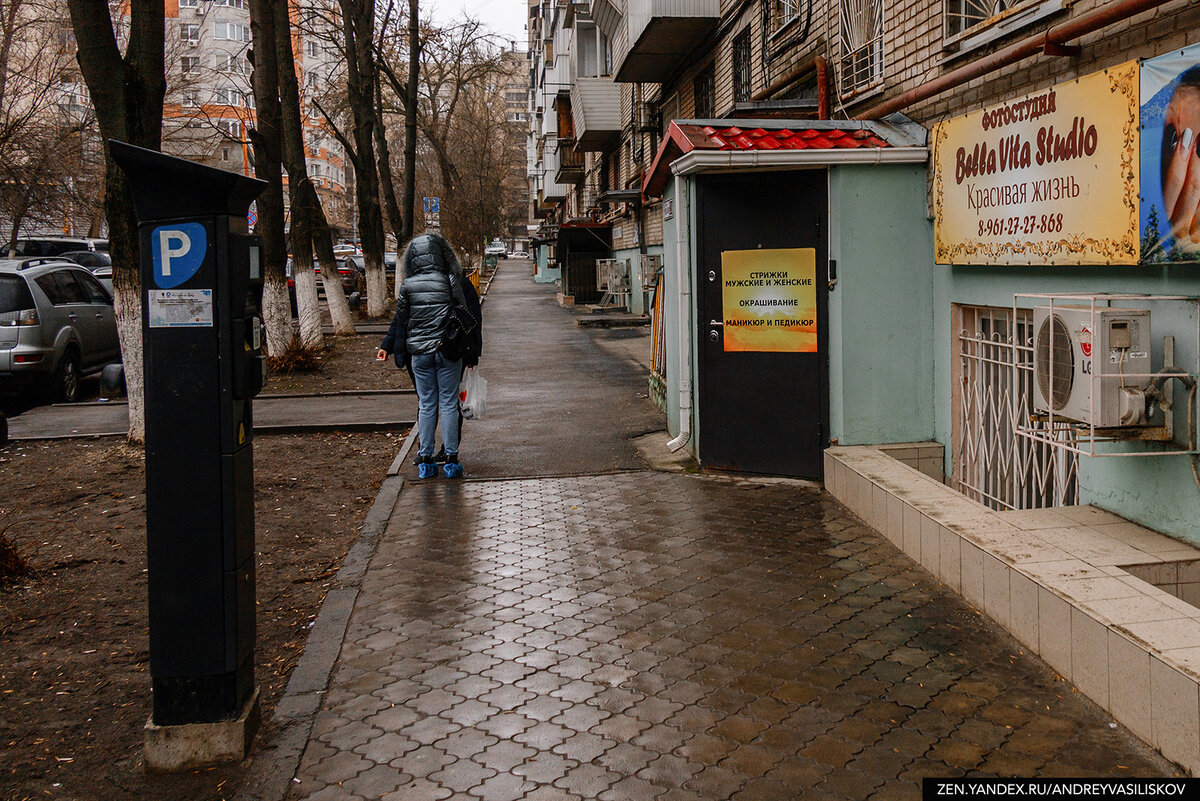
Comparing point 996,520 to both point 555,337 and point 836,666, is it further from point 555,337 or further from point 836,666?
point 555,337

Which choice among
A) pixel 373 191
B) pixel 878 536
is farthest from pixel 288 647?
pixel 373 191

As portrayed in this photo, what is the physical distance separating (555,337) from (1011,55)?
16.6 meters

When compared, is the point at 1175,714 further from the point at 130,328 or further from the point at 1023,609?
the point at 130,328

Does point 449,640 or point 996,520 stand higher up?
point 996,520

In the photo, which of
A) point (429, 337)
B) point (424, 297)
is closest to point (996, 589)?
point (429, 337)

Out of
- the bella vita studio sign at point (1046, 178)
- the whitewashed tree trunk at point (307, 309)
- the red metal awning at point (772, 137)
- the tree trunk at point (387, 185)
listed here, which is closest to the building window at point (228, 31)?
the tree trunk at point (387, 185)

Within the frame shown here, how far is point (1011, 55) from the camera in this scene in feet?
21.0

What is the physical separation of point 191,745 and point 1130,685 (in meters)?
3.39

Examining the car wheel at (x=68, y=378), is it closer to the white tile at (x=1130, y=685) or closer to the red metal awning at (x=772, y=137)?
the red metal awning at (x=772, y=137)

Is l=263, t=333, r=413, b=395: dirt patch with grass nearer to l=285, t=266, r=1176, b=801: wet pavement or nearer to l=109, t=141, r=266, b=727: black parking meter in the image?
l=285, t=266, r=1176, b=801: wet pavement

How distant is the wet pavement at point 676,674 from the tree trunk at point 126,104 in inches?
178

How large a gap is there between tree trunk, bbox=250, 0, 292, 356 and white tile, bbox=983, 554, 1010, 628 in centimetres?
1307

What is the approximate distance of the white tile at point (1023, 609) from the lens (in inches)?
180

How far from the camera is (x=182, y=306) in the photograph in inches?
146
